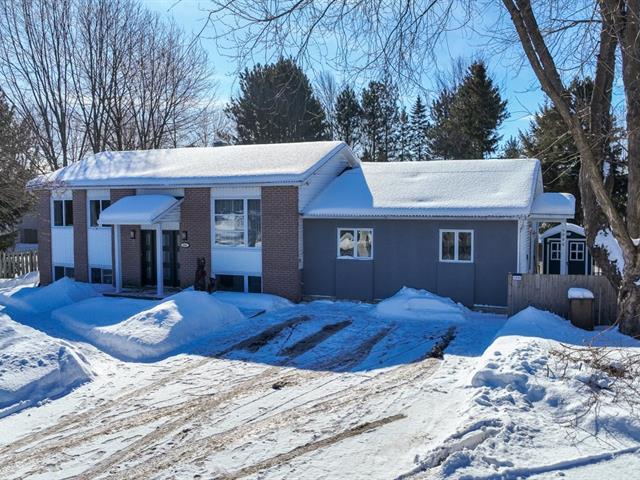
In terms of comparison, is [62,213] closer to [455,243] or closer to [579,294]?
[455,243]

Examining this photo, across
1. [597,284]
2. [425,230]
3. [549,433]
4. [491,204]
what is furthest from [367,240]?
[549,433]

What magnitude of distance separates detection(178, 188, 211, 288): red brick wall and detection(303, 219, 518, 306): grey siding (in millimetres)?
3346

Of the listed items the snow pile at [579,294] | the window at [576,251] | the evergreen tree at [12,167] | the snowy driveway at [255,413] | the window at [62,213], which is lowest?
the snowy driveway at [255,413]

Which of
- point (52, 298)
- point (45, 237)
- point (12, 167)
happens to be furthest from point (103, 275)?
point (12, 167)

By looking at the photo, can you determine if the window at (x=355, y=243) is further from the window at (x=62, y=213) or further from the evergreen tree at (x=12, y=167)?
the window at (x=62, y=213)

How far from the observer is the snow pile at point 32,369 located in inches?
348

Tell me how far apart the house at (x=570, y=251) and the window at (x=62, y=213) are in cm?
1873

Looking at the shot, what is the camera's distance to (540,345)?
10.1 meters

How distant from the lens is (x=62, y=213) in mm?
22000

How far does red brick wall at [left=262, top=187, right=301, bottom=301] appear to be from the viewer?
58.6ft

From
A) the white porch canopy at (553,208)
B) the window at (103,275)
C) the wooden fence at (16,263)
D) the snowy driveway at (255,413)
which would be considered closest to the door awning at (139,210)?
the window at (103,275)

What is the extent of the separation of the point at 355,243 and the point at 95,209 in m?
9.91

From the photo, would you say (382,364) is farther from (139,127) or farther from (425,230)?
(139,127)

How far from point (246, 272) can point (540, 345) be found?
10.5 metres
